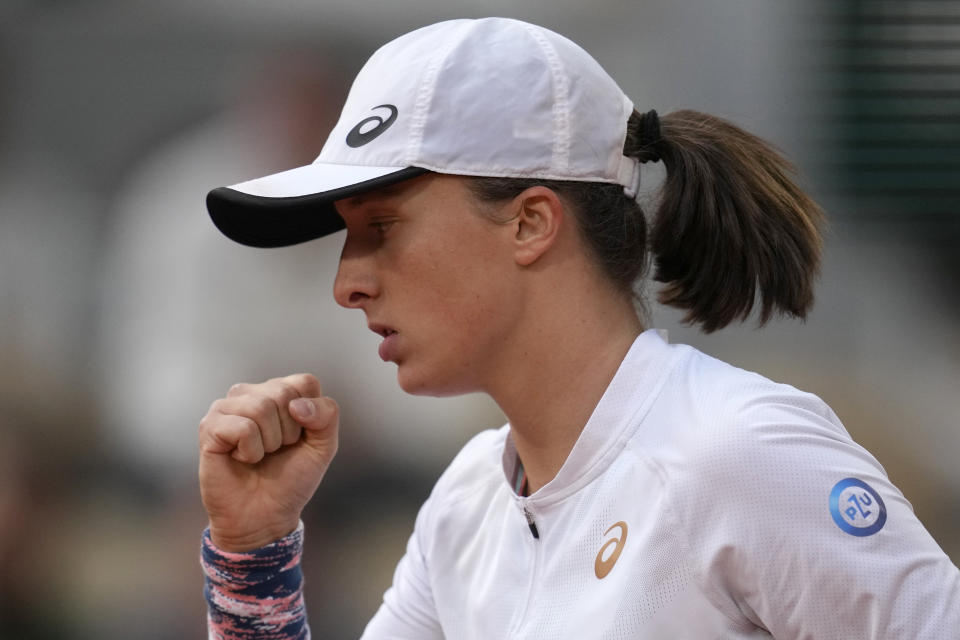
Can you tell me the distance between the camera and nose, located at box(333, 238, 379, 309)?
1.52m

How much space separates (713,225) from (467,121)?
357 mm

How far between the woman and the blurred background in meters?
Answer: 1.87

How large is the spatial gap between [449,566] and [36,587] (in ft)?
7.78

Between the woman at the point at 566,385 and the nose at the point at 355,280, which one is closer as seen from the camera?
the woman at the point at 566,385

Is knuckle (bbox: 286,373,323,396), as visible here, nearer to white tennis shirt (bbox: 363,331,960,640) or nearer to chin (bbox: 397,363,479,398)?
chin (bbox: 397,363,479,398)

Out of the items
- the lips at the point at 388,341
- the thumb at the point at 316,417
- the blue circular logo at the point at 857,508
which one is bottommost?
the blue circular logo at the point at 857,508

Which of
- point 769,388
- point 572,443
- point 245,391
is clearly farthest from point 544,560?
point 245,391

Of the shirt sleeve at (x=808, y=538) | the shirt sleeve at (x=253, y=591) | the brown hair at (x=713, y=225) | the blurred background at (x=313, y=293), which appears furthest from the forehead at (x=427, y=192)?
the blurred background at (x=313, y=293)

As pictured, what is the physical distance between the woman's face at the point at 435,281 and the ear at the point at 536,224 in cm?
2

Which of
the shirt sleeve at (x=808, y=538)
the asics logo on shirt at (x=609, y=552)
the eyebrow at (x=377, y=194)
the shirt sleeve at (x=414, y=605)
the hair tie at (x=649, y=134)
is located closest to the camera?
the shirt sleeve at (x=808, y=538)

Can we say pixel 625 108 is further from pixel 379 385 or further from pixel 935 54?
pixel 935 54

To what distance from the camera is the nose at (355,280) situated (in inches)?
59.7

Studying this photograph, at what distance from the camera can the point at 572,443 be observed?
1521 millimetres

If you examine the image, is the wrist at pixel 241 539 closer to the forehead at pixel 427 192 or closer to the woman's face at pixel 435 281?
the woman's face at pixel 435 281
